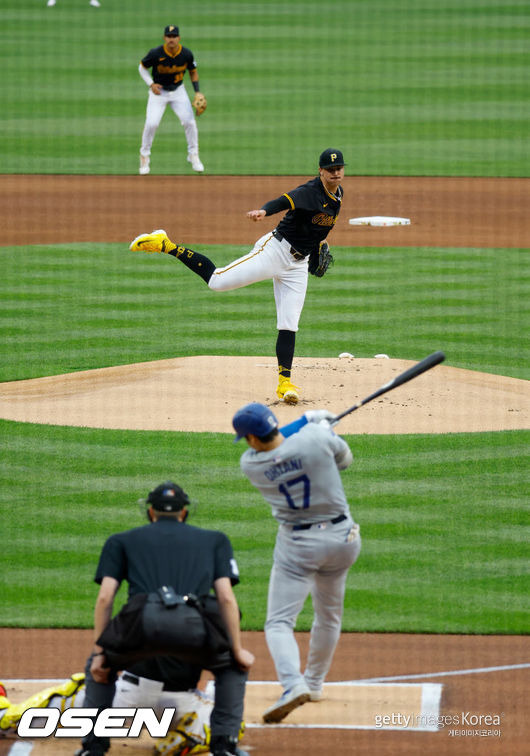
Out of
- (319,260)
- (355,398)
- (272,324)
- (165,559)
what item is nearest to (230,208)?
(272,324)

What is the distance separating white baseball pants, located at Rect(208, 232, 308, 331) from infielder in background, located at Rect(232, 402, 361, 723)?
5267 mm

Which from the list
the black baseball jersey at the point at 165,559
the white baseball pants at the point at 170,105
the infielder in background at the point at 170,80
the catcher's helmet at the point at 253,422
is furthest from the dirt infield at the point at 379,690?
the white baseball pants at the point at 170,105

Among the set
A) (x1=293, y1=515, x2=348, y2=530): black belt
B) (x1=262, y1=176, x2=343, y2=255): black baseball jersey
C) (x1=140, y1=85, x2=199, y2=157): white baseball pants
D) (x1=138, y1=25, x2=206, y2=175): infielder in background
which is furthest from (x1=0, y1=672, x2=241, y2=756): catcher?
(x1=140, y1=85, x2=199, y2=157): white baseball pants

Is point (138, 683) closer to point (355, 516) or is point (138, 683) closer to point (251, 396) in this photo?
point (355, 516)

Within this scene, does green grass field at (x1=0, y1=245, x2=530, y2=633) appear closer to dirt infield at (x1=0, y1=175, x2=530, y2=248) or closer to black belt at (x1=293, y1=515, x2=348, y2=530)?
black belt at (x1=293, y1=515, x2=348, y2=530)

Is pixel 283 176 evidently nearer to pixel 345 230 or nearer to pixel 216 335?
pixel 345 230

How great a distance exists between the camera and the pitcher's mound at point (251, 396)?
38.1ft

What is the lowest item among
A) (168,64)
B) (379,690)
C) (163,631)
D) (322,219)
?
(379,690)

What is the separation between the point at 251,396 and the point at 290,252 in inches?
51.5

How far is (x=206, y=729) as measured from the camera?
20.0 feet

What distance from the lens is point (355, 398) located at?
38.8 feet

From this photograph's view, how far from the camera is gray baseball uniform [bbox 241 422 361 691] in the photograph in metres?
6.32

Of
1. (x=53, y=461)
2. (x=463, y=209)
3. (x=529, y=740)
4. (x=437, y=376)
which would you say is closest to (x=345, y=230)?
(x=463, y=209)

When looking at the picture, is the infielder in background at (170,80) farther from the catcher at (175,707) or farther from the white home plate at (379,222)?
the catcher at (175,707)
